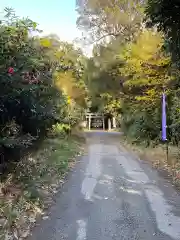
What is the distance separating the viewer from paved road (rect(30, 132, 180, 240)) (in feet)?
15.9

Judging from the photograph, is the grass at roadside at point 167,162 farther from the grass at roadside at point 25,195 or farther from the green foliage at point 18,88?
the green foliage at point 18,88

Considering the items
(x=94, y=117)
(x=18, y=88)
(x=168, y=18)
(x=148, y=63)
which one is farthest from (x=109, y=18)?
(x=18, y=88)

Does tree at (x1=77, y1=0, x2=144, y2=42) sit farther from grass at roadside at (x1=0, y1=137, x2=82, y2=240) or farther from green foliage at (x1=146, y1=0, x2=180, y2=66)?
grass at roadside at (x1=0, y1=137, x2=82, y2=240)

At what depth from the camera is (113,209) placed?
607 cm

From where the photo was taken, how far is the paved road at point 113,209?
4.84m

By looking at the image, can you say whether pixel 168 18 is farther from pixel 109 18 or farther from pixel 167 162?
pixel 109 18

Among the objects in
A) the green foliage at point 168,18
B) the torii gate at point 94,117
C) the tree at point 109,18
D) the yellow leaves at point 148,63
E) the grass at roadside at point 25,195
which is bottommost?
the grass at roadside at point 25,195

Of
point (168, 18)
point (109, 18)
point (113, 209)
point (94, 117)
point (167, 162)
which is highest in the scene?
point (109, 18)

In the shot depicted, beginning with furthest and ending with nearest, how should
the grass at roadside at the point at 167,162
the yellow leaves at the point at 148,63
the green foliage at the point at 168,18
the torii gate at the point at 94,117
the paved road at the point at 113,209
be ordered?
the torii gate at the point at 94,117 → the yellow leaves at the point at 148,63 → the grass at roadside at the point at 167,162 → the green foliage at the point at 168,18 → the paved road at the point at 113,209

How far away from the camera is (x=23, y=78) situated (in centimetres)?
576

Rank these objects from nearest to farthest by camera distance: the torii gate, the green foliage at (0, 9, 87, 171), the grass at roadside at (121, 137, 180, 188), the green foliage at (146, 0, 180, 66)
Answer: the green foliage at (0, 9, 87, 171) → the green foliage at (146, 0, 180, 66) → the grass at roadside at (121, 137, 180, 188) → the torii gate

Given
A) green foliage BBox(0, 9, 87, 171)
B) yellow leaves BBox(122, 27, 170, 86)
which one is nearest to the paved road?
green foliage BBox(0, 9, 87, 171)

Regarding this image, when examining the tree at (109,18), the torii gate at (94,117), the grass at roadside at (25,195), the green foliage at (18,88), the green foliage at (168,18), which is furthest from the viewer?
the torii gate at (94,117)

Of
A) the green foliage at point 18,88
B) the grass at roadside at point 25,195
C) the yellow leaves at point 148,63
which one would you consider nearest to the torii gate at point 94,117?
the yellow leaves at point 148,63
